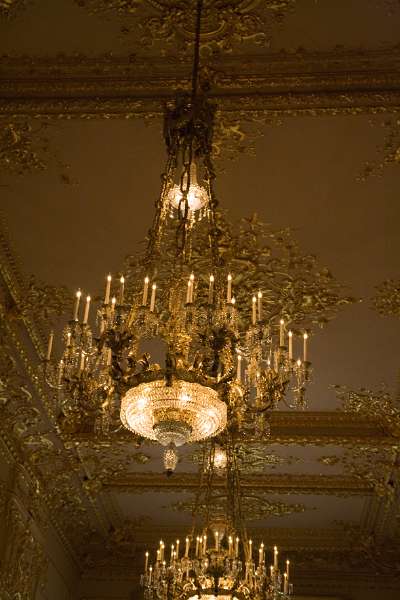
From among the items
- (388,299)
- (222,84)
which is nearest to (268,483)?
(388,299)

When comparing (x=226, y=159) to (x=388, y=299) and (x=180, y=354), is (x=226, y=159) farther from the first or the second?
(x=388, y=299)

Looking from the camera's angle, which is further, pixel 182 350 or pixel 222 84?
pixel 222 84

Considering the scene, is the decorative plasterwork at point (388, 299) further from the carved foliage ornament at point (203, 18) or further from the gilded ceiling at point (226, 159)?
the carved foliage ornament at point (203, 18)

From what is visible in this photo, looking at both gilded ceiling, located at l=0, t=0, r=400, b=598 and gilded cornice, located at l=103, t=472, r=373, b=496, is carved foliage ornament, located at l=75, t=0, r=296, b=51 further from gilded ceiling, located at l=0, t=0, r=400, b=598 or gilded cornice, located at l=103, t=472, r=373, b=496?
gilded cornice, located at l=103, t=472, r=373, b=496

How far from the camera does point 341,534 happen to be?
11.5m

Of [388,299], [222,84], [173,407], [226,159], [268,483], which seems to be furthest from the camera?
[268,483]

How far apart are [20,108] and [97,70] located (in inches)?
22.4

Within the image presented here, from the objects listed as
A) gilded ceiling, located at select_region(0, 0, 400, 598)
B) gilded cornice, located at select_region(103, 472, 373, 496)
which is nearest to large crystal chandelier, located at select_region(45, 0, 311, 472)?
gilded ceiling, located at select_region(0, 0, 400, 598)

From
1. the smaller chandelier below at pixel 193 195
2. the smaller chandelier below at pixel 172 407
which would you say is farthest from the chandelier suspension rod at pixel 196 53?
the smaller chandelier below at pixel 172 407

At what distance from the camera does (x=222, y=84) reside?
4633mm

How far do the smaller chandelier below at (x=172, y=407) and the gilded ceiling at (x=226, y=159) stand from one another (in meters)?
1.68

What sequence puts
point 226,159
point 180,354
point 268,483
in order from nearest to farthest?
point 180,354
point 226,159
point 268,483

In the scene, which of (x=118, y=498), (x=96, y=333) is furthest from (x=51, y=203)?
(x=118, y=498)

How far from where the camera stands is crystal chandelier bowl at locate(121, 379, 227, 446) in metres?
4.10
